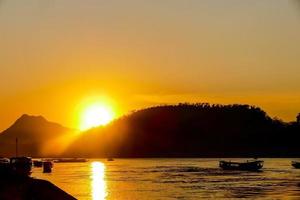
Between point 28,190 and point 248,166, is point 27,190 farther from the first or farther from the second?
point 248,166

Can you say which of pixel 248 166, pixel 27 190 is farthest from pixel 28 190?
pixel 248 166

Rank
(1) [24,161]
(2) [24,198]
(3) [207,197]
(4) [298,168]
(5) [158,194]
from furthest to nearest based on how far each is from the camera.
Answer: (4) [298,168]
(1) [24,161]
(5) [158,194]
(3) [207,197]
(2) [24,198]

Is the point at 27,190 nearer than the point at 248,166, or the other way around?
the point at 27,190

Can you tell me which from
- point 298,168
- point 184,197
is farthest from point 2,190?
point 298,168

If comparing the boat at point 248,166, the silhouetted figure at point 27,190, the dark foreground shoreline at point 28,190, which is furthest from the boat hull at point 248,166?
the dark foreground shoreline at point 28,190

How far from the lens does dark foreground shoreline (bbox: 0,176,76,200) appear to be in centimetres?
2578

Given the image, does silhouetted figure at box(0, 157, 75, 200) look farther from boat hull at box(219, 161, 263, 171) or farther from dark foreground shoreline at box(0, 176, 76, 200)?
boat hull at box(219, 161, 263, 171)

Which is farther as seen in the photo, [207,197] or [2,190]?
[207,197]

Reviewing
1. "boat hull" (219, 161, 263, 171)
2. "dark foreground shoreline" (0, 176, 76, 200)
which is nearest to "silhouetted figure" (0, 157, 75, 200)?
"dark foreground shoreline" (0, 176, 76, 200)

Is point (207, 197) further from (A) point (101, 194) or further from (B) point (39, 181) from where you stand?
(B) point (39, 181)

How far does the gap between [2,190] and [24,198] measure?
1.18 meters

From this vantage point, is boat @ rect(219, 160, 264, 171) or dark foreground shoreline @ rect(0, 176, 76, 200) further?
boat @ rect(219, 160, 264, 171)

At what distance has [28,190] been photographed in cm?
2666

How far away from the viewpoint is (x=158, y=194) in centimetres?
5903
